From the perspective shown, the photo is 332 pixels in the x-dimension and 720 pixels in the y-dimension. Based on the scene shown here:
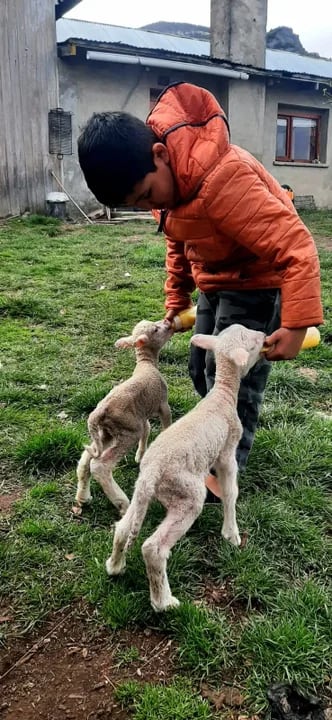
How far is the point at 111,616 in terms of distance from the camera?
2311mm

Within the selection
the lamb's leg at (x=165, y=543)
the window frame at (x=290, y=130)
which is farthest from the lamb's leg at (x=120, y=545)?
the window frame at (x=290, y=130)

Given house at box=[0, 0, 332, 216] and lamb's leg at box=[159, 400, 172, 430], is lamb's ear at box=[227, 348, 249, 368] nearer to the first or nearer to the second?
lamb's leg at box=[159, 400, 172, 430]

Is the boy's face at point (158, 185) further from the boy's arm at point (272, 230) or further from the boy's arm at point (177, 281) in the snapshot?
the boy's arm at point (177, 281)

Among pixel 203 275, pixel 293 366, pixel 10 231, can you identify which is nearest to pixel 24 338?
pixel 293 366

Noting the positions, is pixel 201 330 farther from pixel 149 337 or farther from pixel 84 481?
pixel 84 481

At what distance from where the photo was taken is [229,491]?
2.66 meters

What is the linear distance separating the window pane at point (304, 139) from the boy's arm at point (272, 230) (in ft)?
61.9

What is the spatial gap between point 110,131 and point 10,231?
9.49 metres

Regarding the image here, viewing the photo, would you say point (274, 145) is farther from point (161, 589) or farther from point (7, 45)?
point (161, 589)

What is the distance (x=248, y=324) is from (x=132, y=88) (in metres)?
14.4

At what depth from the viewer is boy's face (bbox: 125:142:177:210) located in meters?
2.38

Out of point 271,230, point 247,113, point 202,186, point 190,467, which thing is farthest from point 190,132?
point 247,113

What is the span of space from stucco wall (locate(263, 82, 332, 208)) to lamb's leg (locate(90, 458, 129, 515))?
17.0m

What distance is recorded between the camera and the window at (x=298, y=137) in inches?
763
